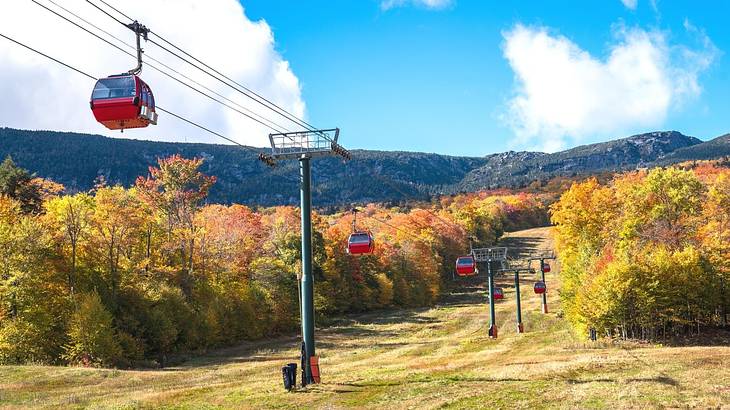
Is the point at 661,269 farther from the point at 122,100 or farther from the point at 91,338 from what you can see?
the point at 91,338

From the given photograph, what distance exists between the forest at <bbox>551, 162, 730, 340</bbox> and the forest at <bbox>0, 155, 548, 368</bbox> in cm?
1505

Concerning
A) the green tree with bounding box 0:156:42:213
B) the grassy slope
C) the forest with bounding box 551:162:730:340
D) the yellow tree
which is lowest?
the grassy slope

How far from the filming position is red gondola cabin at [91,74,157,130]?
17.6 m

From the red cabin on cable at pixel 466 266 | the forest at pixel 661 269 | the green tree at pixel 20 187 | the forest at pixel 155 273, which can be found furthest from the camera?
the green tree at pixel 20 187

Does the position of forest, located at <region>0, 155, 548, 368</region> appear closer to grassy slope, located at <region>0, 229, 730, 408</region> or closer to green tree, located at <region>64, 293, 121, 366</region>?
green tree, located at <region>64, 293, 121, 366</region>

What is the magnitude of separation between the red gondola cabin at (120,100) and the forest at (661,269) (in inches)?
1648

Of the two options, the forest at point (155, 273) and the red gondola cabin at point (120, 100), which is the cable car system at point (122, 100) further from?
the forest at point (155, 273)

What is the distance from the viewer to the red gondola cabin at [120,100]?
694 inches

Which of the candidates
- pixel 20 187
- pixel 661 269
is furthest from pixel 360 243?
pixel 20 187

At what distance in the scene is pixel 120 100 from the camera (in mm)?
17656

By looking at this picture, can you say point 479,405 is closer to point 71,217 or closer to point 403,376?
point 403,376

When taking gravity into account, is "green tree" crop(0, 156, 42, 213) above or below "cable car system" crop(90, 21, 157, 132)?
above

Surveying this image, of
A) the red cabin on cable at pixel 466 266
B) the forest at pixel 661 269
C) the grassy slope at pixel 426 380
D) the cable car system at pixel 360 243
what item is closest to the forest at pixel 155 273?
the red cabin on cable at pixel 466 266

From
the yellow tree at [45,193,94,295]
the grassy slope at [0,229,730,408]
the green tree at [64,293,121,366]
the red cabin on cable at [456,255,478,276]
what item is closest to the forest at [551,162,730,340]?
the grassy slope at [0,229,730,408]
